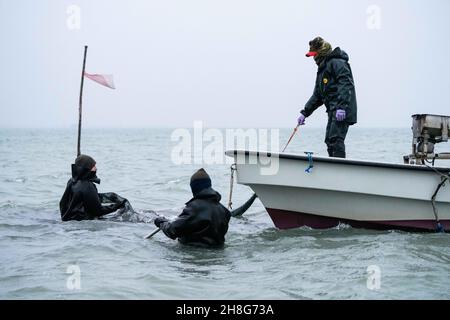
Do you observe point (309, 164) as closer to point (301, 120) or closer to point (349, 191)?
point (349, 191)

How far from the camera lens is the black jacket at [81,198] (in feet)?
28.3

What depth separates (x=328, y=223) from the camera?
8594mm

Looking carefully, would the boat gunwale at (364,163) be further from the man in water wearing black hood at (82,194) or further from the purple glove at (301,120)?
the man in water wearing black hood at (82,194)

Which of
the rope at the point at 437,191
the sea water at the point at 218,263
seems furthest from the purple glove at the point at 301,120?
the rope at the point at 437,191

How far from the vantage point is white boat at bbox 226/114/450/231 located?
26.5 ft

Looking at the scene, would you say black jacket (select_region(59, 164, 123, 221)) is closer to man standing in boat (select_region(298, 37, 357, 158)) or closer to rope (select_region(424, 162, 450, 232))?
man standing in boat (select_region(298, 37, 357, 158))

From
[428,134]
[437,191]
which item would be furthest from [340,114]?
[437,191]

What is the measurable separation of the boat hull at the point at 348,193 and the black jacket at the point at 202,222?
4.09ft

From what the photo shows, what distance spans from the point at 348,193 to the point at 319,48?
1.96 meters

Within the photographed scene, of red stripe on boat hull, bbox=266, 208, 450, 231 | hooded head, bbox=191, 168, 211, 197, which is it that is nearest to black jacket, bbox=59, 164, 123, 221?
hooded head, bbox=191, 168, 211, 197
